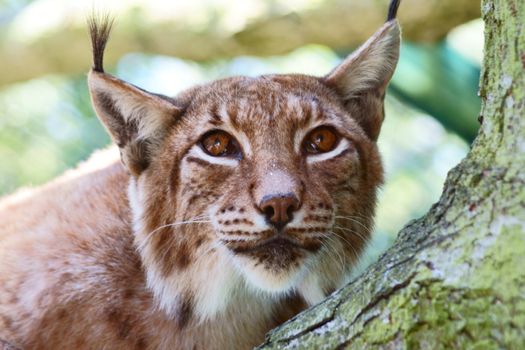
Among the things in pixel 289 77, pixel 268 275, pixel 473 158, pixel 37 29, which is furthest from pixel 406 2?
pixel 473 158

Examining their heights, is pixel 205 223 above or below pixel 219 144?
below

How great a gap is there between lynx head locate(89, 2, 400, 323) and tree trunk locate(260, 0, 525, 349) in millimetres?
940

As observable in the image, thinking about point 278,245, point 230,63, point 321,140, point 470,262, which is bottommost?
point 470,262

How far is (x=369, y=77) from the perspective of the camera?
4.71 m

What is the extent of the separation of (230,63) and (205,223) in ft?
13.0

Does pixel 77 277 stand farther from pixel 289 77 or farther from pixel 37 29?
pixel 37 29

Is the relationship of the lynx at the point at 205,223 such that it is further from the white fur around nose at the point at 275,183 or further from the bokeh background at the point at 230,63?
the bokeh background at the point at 230,63

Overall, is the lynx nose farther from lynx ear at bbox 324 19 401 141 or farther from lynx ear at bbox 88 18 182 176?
lynx ear at bbox 324 19 401 141

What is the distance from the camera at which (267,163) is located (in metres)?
3.97

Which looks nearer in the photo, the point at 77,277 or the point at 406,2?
the point at 77,277

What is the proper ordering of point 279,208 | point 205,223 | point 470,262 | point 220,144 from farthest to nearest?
point 220,144, point 205,223, point 279,208, point 470,262

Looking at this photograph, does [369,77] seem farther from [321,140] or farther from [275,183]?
[275,183]

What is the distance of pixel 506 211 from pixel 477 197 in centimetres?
14

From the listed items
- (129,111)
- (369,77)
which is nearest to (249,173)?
(129,111)
